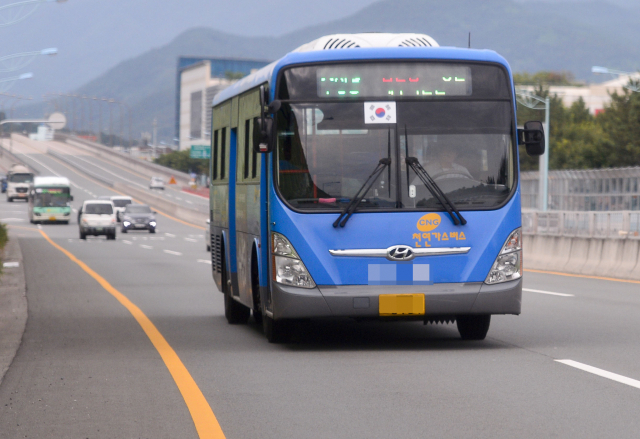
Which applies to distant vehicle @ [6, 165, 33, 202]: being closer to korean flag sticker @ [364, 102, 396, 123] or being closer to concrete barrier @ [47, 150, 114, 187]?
concrete barrier @ [47, 150, 114, 187]

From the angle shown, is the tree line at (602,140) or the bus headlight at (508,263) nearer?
the bus headlight at (508,263)

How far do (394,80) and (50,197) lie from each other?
2349 inches

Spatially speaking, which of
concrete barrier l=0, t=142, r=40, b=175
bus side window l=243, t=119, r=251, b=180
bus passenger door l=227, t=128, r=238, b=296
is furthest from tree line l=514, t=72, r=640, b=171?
bus side window l=243, t=119, r=251, b=180

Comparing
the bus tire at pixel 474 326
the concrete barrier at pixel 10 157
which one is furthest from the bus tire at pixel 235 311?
the concrete barrier at pixel 10 157

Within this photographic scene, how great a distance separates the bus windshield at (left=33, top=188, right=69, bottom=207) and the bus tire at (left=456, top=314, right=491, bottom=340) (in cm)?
5895

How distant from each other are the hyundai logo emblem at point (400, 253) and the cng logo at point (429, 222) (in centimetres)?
23

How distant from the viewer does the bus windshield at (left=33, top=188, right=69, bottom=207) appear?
67.9 metres

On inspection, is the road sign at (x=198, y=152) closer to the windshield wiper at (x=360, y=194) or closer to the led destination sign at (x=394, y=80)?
the led destination sign at (x=394, y=80)

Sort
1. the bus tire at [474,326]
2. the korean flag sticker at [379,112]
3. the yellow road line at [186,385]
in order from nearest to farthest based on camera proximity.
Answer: the yellow road line at [186,385], the korean flag sticker at [379,112], the bus tire at [474,326]

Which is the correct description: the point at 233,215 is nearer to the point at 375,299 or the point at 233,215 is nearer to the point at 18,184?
the point at 375,299

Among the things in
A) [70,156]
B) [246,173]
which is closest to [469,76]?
[246,173]

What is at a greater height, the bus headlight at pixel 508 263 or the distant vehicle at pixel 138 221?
the bus headlight at pixel 508 263

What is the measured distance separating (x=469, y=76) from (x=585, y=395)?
3954 mm

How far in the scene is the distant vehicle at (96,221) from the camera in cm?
4984
